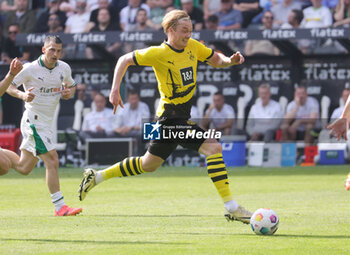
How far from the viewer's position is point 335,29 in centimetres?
2067

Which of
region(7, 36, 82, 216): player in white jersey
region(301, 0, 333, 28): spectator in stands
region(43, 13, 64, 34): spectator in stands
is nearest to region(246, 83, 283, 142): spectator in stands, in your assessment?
region(301, 0, 333, 28): spectator in stands

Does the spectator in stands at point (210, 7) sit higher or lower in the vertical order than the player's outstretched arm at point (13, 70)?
higher

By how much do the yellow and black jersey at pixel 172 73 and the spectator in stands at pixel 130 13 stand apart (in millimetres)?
13997

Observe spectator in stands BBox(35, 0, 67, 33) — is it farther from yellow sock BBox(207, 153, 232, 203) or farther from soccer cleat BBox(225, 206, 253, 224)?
soccer cleat BBox(225, 206, 253, 224)

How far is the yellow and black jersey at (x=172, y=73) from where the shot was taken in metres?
9.29

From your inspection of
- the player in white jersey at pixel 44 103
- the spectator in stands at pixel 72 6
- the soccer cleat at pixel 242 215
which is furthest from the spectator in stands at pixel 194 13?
the soccer cleat at pixel 242 215

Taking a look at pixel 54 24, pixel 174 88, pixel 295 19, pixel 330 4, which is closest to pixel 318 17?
pixel 330 4

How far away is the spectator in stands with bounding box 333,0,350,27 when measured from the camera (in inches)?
842

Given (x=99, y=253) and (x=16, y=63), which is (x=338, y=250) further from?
(x=16, y=63)

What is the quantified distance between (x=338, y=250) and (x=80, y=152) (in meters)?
15.7

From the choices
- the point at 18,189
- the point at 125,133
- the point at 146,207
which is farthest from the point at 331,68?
the point at 146,207

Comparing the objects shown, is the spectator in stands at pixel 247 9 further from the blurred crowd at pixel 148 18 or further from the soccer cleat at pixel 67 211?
the soccer cleat at pixel 67 211

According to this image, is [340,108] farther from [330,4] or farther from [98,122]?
[98,122]

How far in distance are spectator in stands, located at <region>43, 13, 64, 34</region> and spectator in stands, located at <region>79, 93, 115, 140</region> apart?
2778mm
